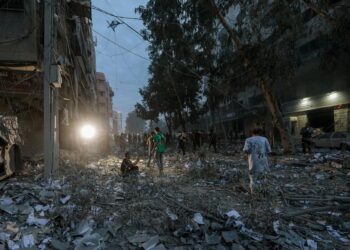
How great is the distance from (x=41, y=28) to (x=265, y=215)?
393 inches

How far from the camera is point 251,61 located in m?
17.3

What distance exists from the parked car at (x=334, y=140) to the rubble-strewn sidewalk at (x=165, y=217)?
10013mm

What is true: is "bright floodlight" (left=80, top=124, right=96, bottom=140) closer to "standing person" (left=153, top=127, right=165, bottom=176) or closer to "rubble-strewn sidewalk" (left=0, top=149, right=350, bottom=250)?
"standing person" (left=153, top=127, right=165, bottom=176)

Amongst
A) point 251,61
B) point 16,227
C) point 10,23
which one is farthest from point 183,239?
point 251,61

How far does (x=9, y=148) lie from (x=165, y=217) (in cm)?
514

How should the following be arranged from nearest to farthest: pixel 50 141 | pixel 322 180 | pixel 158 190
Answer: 1. pixel 158 190
2. pixel 50 141
3. pixel 322 180

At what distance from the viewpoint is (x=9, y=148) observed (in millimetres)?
8812

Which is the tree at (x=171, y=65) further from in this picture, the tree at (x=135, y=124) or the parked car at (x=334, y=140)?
the tree at (x=135, y=124)

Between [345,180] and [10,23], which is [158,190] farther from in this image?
[10,23]

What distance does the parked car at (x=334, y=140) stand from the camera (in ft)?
58.4

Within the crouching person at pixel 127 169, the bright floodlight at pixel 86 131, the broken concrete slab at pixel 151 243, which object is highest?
the bright floodlight at pixel 86 131

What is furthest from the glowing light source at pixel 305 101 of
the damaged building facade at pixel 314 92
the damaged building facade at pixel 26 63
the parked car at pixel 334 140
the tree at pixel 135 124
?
the tree at pixel 135 124

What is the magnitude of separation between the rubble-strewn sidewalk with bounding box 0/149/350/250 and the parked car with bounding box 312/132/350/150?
32.8 ft

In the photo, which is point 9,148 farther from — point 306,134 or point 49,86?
point 306,134
